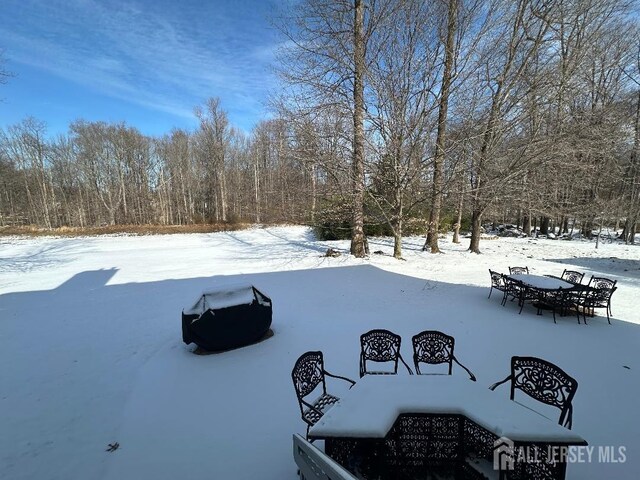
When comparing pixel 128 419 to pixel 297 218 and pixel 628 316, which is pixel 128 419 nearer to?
pixel 628 316

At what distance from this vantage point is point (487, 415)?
221 cm

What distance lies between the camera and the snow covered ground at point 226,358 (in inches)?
115

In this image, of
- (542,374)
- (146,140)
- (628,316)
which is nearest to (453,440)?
(542,374)

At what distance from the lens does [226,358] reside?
485 centimetres

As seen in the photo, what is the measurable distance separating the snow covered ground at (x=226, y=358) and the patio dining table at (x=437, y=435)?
897 millimetres

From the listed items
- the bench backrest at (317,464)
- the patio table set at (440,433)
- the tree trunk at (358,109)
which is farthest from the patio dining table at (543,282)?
the bench backrest at (317,464)

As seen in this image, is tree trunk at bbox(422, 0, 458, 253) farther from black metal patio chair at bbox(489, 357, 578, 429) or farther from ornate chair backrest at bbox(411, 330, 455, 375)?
black metal patio chair at bbox(489, 357, 578, 429)

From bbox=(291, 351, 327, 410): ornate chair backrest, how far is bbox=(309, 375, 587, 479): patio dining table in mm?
605

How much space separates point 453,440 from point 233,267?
10536 millimetres

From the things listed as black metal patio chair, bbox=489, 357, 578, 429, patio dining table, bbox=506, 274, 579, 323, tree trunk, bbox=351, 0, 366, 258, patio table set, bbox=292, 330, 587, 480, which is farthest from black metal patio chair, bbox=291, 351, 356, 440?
tree trunk, bbox=351, 0, 366, 258

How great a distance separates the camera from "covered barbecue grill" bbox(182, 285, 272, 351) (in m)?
4.90

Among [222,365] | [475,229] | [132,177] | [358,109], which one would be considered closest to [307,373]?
[222,365]

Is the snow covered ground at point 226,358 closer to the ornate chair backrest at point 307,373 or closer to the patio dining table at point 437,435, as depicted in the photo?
the ornate chair backrest at point 307,373

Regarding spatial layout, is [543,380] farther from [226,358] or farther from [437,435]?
[226,358]
